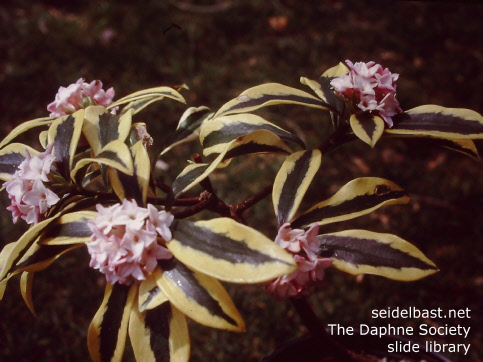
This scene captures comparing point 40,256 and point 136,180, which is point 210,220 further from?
point 40,256

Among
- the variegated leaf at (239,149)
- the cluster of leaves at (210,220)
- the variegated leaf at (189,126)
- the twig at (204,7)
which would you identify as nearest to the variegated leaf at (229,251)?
the cluster of leaves at (210,220)

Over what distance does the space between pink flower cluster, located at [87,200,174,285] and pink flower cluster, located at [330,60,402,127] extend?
0.42 meters

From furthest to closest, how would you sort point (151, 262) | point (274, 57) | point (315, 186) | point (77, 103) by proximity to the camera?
point (274, 57) < point (315, 186) < point (77, 103) < point (151, 262)

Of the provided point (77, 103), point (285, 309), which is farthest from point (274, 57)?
point (77, 103)

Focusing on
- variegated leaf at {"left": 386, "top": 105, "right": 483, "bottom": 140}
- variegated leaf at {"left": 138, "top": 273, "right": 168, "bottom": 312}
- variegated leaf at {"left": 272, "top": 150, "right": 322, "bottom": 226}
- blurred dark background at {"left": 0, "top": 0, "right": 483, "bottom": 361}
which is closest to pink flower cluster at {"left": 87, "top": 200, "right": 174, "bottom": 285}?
variegated leaf at {"left": 138, "top": 273, "right": 168, "bottom": 312}

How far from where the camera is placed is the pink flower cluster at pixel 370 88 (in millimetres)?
926

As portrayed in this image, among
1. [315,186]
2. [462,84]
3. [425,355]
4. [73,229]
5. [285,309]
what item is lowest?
[285,309]

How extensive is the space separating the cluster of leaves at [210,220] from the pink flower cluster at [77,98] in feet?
0.21

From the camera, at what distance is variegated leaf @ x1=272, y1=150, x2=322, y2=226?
0.92m

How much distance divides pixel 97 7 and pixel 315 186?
1.73m

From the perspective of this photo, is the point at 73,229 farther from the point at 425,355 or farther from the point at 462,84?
the point at 462,84

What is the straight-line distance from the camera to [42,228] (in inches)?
33.3

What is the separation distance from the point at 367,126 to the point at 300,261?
0.92 ft

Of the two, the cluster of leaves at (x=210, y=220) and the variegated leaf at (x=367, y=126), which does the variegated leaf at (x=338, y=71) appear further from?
the variegated leaf at (x=367, y=126)
